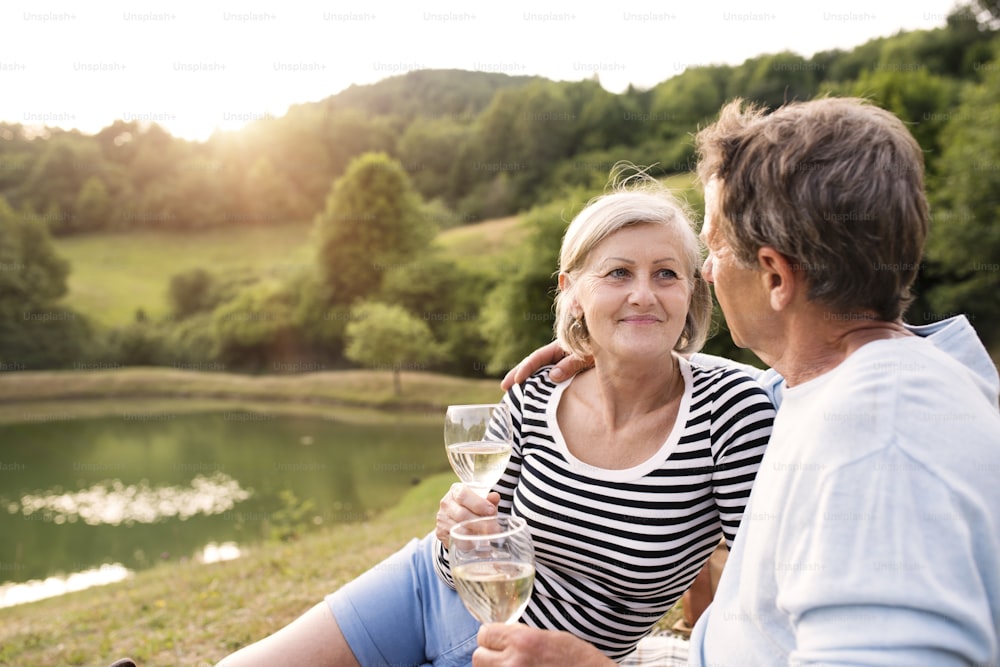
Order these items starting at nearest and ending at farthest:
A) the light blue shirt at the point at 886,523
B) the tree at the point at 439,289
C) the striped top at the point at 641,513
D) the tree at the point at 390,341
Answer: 1. the light blue shirt at the point at 886,523
2. the striped top at the point at 641,513
3. the tree at the point at 390,341
4. the tree at the point at 439,289

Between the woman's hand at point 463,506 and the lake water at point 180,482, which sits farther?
the lake water at point 180,482

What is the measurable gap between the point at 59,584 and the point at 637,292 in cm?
1140

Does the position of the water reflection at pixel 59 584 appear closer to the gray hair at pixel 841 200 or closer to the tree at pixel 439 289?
the gray hair at pixel 841 200

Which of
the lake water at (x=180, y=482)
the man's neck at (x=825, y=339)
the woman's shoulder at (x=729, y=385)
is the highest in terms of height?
the man's neck at (x=825, y=339)

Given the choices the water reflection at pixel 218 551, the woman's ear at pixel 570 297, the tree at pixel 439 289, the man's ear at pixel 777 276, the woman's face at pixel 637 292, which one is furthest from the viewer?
the tree at pixel 439 289

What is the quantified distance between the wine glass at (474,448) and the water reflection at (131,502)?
14.1m

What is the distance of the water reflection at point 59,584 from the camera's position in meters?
9.90

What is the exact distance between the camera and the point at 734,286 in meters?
1.60

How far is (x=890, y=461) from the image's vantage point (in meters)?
1.13

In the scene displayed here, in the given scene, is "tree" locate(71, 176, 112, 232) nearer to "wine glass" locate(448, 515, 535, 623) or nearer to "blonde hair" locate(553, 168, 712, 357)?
"blonde hair" locate(553, 168, 712, 357)

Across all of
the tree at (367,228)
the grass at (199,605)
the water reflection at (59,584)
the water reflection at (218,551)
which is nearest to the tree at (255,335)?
the tree at (367,228)

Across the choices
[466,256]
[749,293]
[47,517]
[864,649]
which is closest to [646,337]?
[749,293]

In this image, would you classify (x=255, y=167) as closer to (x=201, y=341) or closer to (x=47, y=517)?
(x=201, y=341)

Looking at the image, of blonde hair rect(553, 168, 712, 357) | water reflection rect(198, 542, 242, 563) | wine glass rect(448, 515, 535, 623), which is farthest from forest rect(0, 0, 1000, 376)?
wine glass rect(448, 515, 535, 623)
